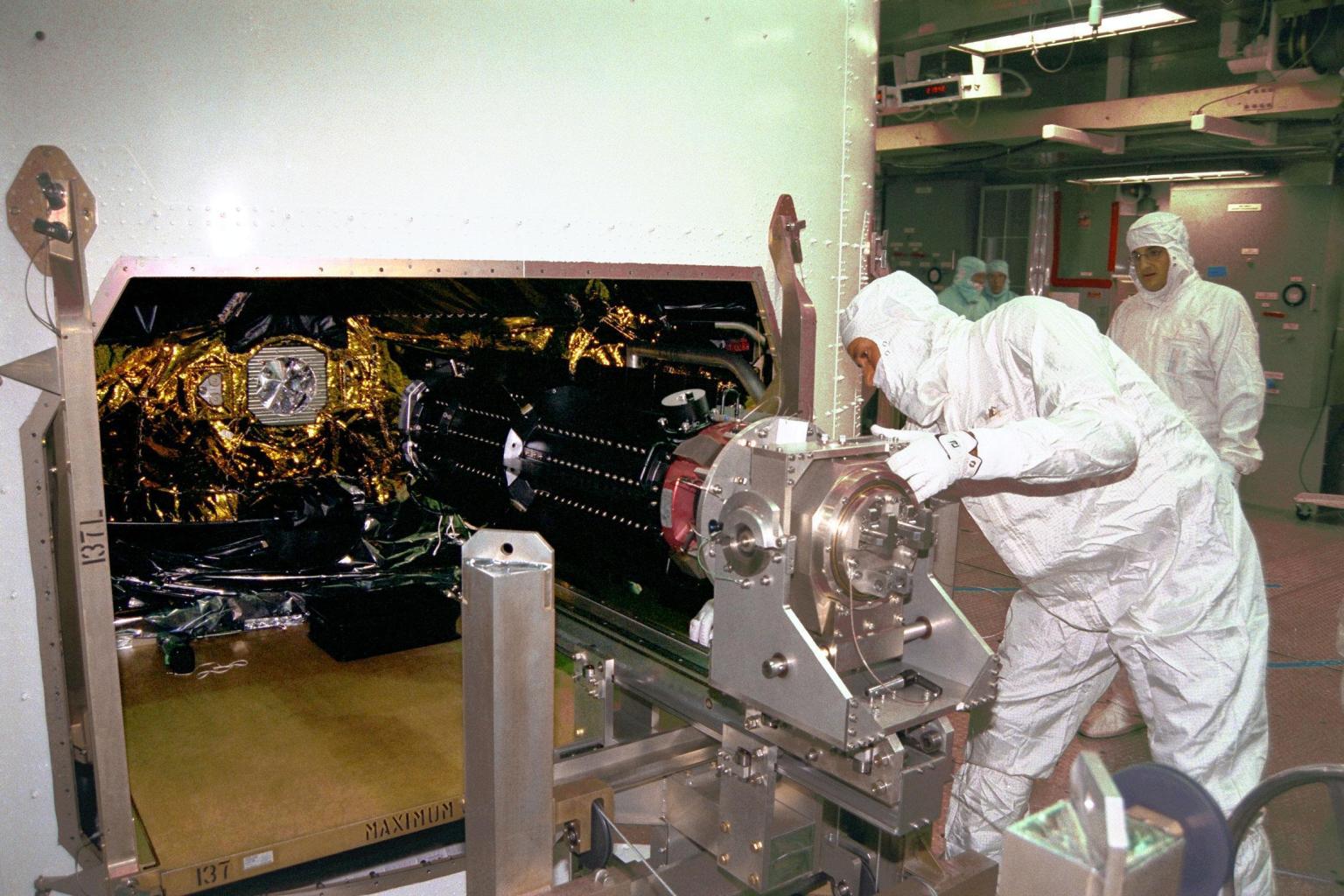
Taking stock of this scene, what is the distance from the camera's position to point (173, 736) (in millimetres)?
2600

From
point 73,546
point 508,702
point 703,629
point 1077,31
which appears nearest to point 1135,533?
point 703,629

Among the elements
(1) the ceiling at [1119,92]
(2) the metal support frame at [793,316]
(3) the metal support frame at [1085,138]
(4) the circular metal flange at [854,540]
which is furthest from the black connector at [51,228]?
(3) the metal support frame at [1085,138]

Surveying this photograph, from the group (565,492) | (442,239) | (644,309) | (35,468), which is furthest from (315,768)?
(644,309)

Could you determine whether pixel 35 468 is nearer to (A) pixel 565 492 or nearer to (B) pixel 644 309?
(A) pixel 565 492

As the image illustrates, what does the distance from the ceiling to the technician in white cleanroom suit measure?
120 cm

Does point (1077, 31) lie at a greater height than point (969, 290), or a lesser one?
greater

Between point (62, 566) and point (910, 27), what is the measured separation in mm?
6273

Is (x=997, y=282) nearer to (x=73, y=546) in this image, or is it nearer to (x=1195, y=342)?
(x=1195, y=342)

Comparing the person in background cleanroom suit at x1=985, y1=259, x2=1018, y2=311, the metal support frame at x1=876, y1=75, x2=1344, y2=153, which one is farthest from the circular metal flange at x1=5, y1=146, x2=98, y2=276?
the person in background cleanroom suit at x1=985, y1=259, x2=1018, y2=311

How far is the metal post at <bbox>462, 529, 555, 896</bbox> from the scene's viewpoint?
134 centimetres

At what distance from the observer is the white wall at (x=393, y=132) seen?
164cm

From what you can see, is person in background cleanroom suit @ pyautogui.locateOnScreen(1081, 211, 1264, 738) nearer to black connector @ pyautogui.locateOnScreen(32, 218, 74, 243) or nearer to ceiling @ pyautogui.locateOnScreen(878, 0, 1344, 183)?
ceiling @ pyautogui.locateOnScreen(878, 0, 1344, 183)

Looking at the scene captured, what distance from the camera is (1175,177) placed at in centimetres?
789

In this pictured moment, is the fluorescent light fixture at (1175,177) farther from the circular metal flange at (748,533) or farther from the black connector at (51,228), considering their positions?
the black connector at (51,228)
